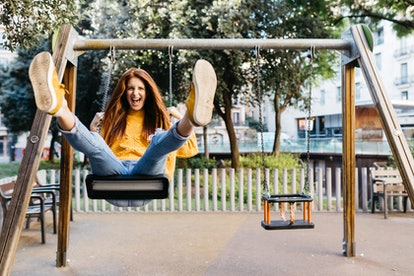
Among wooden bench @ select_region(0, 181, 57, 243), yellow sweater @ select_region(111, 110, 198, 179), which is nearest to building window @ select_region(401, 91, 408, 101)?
wooden bench @ select_region(0, 181, 57, 243)

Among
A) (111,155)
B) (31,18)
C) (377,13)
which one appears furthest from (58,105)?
(377,13)

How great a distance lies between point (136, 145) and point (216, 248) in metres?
2.08

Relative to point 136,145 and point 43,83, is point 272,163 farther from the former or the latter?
point 43,83

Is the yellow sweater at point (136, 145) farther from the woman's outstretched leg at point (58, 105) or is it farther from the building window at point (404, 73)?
the building window at point (404, 73)

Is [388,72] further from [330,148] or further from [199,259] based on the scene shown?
[199,259]

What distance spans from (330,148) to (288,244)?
1490 cm

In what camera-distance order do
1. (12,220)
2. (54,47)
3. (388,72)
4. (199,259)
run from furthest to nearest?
(388,72), (199,259), (54,47), (12,220)

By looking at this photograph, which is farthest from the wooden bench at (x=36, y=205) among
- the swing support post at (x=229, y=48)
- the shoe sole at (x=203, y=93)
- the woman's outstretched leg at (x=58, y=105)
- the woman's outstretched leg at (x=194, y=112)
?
the shoe sole at (x=203, y=93)

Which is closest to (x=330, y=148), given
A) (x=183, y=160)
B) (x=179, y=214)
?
(x=183, y=160)

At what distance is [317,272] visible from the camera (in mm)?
3588

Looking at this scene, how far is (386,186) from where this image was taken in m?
6.08

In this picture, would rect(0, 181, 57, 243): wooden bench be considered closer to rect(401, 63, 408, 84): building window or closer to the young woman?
the young woman

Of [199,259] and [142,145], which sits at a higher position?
[142,145]

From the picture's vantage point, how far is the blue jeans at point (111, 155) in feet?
6.93
